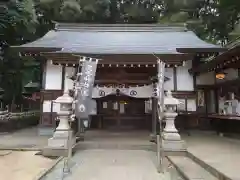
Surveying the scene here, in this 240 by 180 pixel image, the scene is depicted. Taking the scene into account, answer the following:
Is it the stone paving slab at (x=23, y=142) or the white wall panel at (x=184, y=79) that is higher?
the white wall panel at (x=184, y=79)

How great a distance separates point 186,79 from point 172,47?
1731 mm

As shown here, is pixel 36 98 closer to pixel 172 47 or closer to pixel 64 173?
pixel 172 47

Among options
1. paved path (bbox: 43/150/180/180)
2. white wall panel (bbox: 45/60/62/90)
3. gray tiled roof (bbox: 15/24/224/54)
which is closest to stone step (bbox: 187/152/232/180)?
paved path (bbox: 43/150/180/180)

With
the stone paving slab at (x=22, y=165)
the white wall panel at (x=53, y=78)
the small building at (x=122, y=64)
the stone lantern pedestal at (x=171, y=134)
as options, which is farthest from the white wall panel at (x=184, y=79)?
the stone paving slab at (x=22, y=165)

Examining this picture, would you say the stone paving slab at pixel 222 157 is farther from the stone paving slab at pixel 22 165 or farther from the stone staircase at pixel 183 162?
the stone paving slab at pixel 22 165

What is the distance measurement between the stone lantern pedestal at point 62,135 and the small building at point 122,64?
1.66m

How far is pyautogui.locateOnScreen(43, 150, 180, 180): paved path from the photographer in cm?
642

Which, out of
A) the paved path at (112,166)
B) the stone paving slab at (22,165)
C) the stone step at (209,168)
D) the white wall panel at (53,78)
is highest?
the white wall panel at (53,78)

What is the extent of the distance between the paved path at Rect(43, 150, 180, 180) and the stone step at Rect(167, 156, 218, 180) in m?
0.41

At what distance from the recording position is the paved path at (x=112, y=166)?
21.1ft

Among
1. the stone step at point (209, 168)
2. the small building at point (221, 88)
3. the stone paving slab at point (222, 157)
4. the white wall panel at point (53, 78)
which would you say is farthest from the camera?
the white wall panel at point (53, 78)

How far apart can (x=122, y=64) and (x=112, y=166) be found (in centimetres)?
453

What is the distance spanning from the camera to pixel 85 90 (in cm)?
751

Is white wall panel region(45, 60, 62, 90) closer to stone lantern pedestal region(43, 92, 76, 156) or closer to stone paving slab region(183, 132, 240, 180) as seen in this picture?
stone lantern pedestal region(43, 92, 76, 156)
